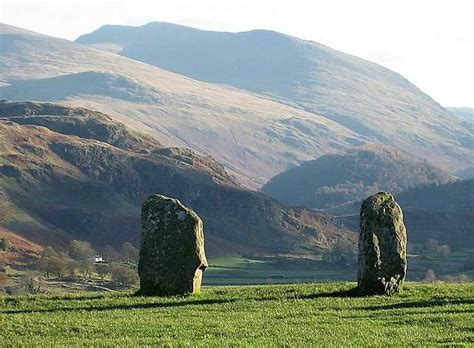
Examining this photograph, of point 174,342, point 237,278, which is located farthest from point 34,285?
point 174,342

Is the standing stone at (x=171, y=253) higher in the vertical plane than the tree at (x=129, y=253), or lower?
higher

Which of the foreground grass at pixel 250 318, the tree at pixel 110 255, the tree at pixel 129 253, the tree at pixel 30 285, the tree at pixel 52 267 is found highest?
the foreground grass at pixel 250 318

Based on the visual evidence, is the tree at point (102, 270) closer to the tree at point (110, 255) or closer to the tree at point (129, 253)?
the tree at point (110, 255)

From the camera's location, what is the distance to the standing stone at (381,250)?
37906 millimetres

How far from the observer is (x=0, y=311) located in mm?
33062

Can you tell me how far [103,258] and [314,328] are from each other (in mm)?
163990

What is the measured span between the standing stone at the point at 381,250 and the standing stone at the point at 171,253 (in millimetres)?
7359

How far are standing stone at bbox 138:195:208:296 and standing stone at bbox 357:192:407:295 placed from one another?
736 cm

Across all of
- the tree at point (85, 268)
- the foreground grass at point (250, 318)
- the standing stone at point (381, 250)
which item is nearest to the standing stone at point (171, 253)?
the foreground grass at point (250, 318)

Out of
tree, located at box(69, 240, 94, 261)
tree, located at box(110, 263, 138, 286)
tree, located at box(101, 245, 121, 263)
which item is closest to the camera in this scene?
tree, located at box(110, 263, 138, 286)

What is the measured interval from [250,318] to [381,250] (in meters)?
10.6

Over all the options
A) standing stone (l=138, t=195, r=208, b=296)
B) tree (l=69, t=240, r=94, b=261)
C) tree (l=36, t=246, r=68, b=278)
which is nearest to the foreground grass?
standing stone (l=138, t=195, r=208, b=296)

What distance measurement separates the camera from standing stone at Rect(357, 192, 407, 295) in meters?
37.9

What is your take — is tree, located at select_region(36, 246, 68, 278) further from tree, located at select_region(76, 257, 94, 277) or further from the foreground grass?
the foreground grass
